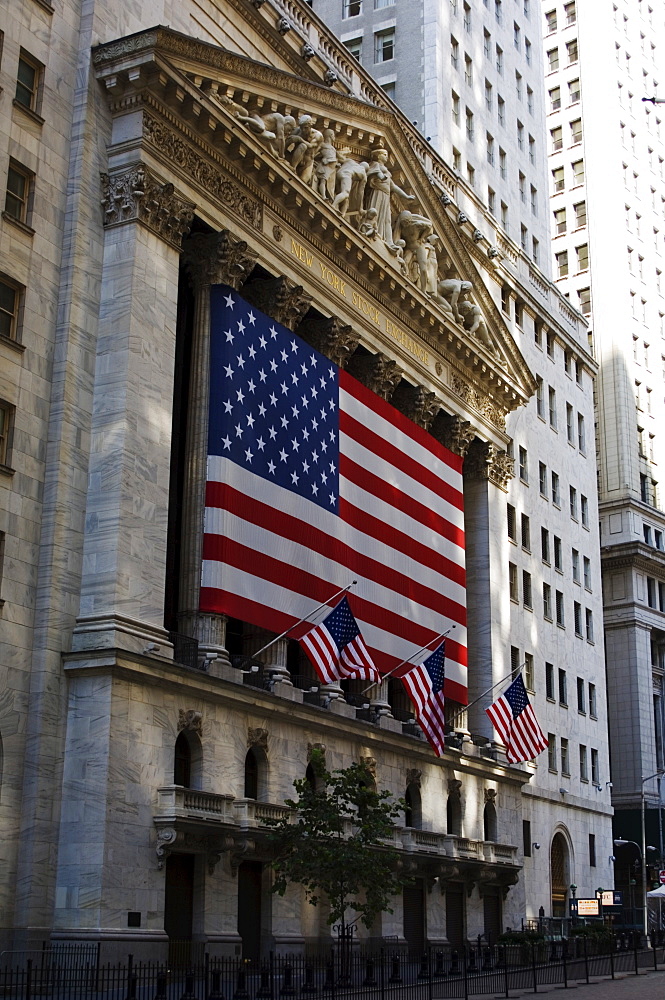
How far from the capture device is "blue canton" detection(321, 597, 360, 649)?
39719mm

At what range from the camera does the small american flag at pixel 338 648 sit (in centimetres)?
3872

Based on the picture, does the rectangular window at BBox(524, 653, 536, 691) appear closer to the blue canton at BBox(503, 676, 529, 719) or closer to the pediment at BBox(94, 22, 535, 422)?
the pediment at BBox(94, 22, 535, 422)

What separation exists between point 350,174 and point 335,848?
26.8 metres

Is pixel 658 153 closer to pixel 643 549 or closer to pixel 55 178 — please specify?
pixel 643 549

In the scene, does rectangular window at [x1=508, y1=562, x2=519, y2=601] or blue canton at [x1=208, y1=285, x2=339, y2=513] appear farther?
rectangular window at [x1=508, y1=562, x2=519, y2=601]

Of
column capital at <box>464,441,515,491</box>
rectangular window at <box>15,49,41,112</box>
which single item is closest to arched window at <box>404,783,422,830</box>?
column capital at <box>464,441,515,491</box>

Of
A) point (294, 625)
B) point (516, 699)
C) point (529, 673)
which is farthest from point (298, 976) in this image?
point (529, 673)

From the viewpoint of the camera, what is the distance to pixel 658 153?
116312 mm

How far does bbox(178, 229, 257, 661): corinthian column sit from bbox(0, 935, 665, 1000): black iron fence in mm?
9536

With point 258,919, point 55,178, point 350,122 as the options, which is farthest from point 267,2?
point 258,919

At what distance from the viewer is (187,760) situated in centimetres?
3694

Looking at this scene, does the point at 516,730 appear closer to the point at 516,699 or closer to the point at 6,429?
the point at 516,699

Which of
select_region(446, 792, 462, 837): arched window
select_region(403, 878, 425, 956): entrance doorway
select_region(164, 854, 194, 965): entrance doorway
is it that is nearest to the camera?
select_region(164, 854, 194, 965): entrance doorway

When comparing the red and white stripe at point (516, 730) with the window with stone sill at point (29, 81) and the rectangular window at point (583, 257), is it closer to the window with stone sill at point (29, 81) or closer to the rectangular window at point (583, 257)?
the window with stone sill at point (29, 81)
